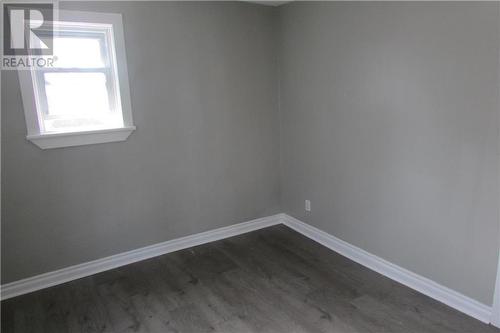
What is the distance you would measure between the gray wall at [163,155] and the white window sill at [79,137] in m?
0.05

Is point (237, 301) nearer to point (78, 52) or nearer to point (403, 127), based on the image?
point (403, 127)

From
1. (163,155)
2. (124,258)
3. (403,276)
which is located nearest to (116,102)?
(163,155)

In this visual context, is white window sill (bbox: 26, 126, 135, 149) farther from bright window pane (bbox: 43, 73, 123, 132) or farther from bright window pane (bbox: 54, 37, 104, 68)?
bright window pane (bbox: 54, 37, 104, 68)

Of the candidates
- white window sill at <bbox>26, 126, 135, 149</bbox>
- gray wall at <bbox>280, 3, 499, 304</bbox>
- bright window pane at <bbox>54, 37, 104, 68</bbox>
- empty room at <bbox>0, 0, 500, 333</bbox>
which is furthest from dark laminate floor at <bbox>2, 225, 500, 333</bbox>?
bright window pane at <bbox>54, 37, 104, 68</bbox>

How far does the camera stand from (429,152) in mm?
2311

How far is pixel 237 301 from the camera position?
2512 millimetres

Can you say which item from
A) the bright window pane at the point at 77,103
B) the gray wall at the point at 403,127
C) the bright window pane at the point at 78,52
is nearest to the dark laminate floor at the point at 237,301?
the gray wall at the point at 403,127

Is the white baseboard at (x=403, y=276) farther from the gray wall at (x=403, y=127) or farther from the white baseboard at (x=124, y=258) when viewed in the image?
the white baseboard at (x=124, y=258)

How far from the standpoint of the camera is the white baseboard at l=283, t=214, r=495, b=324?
220 cm

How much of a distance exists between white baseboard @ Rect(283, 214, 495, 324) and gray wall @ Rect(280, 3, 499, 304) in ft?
0.19

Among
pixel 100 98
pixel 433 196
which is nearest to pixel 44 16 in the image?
pixel 100 98

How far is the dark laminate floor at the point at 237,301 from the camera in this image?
2.24m

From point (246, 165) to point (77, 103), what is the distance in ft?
5.44

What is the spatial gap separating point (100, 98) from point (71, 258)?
1.35m
